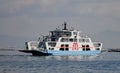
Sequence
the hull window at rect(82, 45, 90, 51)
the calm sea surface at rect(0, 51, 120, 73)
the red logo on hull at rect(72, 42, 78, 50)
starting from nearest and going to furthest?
1. the calm sea surface at rect(0, 51, 120, 73)
2. the red logo on hull at rect(72, 42, 78, 50)
3. the hull window at rect(82, 45, 90, 51)

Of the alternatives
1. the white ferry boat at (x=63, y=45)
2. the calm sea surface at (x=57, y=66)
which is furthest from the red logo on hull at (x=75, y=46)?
the calm sea surface at (x=57, y=66)

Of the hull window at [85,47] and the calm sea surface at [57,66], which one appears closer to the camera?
the calm sea surface at [57,66]

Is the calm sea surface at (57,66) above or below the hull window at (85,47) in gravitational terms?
below

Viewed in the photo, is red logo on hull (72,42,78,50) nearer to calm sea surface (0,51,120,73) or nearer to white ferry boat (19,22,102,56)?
white ferry boat (19,22,102,56)

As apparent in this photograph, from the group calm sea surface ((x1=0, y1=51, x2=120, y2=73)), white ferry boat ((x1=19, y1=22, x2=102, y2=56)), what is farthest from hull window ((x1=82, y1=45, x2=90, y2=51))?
calm sea surface ((x1=0, y1=51, x2=120, y2=73))

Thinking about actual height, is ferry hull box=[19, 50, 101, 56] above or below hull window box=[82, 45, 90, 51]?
below

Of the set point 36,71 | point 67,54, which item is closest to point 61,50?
point 67,54

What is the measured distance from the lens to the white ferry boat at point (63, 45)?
113 metres

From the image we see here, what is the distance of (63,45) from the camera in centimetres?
11438

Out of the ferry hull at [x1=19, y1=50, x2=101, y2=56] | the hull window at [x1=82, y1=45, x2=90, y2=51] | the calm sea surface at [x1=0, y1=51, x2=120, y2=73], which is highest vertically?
the hull window at [x1=82, y1=45, x2=90, y2=51]

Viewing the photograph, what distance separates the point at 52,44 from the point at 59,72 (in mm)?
53530

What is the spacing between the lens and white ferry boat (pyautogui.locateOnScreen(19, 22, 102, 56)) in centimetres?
11279

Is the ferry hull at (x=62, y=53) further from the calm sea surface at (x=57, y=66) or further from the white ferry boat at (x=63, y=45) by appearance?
the calm sea surface at (x=57, y=66)

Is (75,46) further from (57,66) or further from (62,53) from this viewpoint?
(57,66)
